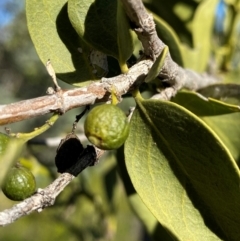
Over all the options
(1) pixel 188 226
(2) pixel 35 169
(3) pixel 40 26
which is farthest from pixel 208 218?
(2) pixel 35 169

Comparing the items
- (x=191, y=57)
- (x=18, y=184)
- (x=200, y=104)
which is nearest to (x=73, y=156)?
(x=18, y=184)

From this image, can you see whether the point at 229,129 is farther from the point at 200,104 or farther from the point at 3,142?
the point at 3,142

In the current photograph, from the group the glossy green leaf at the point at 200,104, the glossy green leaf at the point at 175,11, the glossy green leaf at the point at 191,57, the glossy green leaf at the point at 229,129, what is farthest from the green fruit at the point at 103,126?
the glossy green leaf at the point at 175,11

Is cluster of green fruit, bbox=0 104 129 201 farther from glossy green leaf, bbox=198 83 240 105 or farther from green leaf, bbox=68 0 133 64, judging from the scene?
glossy green leaf, bbox=198 83 240 105

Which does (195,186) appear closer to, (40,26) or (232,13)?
(40,26)

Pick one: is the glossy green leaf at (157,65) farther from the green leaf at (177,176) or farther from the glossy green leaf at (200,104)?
the glossy green leaf at (200,104)

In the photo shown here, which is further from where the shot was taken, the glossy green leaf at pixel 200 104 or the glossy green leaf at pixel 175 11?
the glossy green leaf at pixel 175 11
